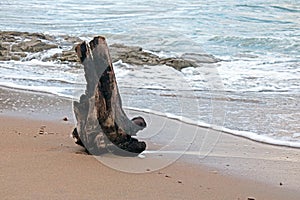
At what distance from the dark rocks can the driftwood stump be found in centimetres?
625

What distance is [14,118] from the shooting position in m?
5.30

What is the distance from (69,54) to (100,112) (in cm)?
758

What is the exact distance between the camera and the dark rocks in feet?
34.5

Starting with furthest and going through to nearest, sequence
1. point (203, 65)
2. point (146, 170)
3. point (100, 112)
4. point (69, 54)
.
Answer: point (69, 54) < point (203, 65) < point (100, 112) < point (146, 170)

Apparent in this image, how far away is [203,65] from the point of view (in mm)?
10398

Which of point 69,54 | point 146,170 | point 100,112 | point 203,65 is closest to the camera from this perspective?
point 146,170

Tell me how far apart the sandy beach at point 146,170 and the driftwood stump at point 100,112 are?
0.09m

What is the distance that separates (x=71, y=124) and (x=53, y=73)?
420cm

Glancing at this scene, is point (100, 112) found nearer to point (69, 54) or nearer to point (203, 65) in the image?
point (203, 65)

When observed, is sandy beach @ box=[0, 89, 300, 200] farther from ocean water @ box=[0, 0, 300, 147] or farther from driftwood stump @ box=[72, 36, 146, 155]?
ocean water @ box=[0, 0, 300, 147]

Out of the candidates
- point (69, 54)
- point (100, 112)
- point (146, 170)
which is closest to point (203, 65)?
point (69, 54)

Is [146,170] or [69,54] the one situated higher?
[146,170]

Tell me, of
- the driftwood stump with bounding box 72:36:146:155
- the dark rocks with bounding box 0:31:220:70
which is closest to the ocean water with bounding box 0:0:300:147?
the dark rocks with bounding box 0:31:220:70

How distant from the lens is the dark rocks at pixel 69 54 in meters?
10.5
